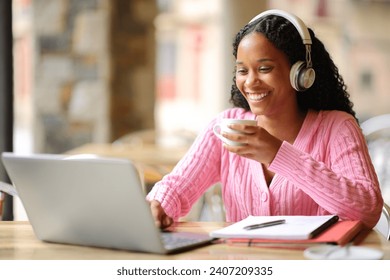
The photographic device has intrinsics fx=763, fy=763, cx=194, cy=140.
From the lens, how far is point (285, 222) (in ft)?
4.06

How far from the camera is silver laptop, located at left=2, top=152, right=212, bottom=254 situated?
1062mm

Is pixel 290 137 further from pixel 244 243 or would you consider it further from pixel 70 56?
pixel 70 56

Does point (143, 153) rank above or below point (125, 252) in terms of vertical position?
below

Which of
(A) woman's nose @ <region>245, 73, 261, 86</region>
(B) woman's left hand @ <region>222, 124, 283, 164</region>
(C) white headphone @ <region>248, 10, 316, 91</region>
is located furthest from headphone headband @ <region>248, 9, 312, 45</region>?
(B) woman's left hand @ <region>222, 124, 283, 164</region>

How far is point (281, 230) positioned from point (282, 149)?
18cm

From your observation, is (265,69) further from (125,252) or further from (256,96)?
(125,252)

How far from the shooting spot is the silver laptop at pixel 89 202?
1062mm

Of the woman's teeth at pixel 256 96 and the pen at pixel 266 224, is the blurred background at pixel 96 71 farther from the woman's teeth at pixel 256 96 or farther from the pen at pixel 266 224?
the pen at pixel 266 224

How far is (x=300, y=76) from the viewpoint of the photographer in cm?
142

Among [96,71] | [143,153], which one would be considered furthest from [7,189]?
[96,71]

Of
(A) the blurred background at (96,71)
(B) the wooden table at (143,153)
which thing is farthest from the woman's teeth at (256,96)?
(A) the blurred background at (96,71)

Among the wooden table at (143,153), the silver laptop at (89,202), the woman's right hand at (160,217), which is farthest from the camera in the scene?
the wooden table at (143,153)

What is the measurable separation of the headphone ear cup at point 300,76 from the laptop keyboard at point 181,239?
14.6 inches
